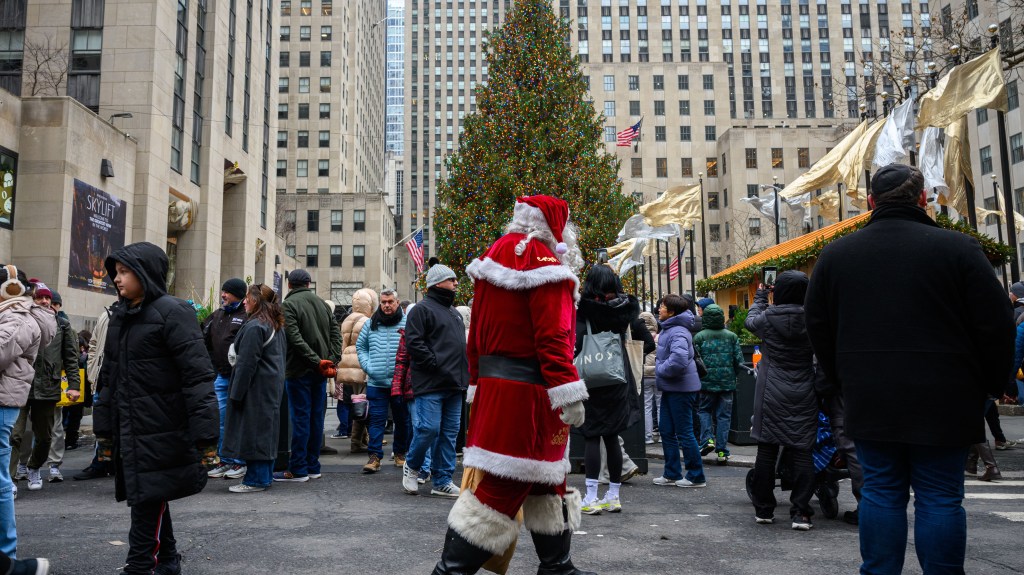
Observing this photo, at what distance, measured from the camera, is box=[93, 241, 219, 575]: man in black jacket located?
4164mm

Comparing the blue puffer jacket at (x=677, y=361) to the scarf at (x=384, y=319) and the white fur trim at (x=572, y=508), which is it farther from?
the white fur trim at (x=572, y=508)

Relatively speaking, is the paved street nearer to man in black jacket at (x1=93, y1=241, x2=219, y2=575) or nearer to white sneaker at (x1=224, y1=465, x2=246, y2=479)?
white sneaker at (x1=224, y1=465, x2=246, y2=479)

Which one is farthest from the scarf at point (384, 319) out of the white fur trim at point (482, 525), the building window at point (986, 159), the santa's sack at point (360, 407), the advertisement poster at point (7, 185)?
the building window at point (986, 159)

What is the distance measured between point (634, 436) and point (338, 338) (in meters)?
3.59

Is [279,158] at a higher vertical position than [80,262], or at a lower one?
higher

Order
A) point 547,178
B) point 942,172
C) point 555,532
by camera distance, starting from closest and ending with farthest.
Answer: point 555,532, point 942,172, point 547,178

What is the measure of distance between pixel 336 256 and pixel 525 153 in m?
49.2

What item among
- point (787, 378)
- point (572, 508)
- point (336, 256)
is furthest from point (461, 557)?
point (336, 256)

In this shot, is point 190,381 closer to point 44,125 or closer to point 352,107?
point 44,125

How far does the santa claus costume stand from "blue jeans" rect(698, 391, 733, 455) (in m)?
5.73

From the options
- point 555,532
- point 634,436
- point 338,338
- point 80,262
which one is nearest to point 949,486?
point 555,532

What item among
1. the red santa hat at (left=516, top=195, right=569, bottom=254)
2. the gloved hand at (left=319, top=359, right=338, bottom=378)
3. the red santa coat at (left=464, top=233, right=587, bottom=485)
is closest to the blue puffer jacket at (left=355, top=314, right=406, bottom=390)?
the gloved hand at (left=319, top=359, right=338, bottom=378)

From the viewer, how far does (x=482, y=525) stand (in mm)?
3711

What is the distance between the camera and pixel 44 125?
24.4 meters
